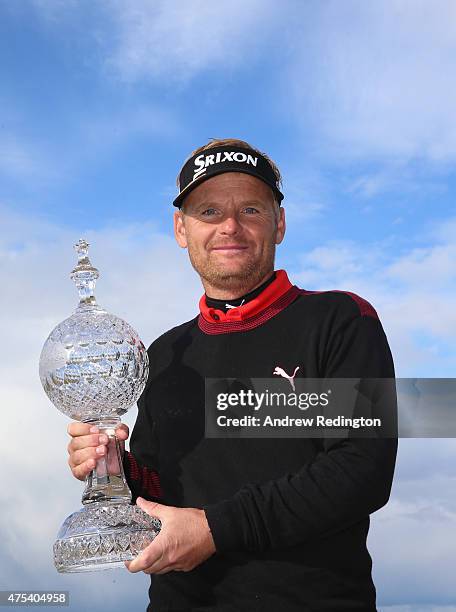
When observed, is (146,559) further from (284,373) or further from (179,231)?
(179,231)

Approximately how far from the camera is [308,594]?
12.2ft

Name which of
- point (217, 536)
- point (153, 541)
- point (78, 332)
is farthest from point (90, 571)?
point (78, 332)

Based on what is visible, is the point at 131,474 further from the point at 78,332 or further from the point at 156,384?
the point at 78,332

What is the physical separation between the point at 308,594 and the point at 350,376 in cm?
110

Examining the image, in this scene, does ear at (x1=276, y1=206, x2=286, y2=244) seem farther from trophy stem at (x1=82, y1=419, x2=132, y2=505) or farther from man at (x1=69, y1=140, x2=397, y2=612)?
trophy stem at (x1=82, y1=419, x2=132, y2=505)

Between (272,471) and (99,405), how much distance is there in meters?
0.95

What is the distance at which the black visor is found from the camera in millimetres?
4383

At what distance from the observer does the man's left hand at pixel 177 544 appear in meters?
3.38

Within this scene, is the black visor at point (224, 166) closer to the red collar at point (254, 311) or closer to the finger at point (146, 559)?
the red collar at point (254, 311)

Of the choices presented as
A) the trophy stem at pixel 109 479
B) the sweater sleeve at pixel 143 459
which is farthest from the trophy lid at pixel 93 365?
the sweater sleeve at pixel 143 459

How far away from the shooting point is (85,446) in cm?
380

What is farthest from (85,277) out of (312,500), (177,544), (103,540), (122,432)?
(312,500)

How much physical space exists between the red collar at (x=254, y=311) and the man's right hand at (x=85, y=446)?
2.80 ft

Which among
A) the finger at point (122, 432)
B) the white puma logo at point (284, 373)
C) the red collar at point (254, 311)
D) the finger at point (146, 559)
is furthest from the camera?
the red collar at point (254, 311)
